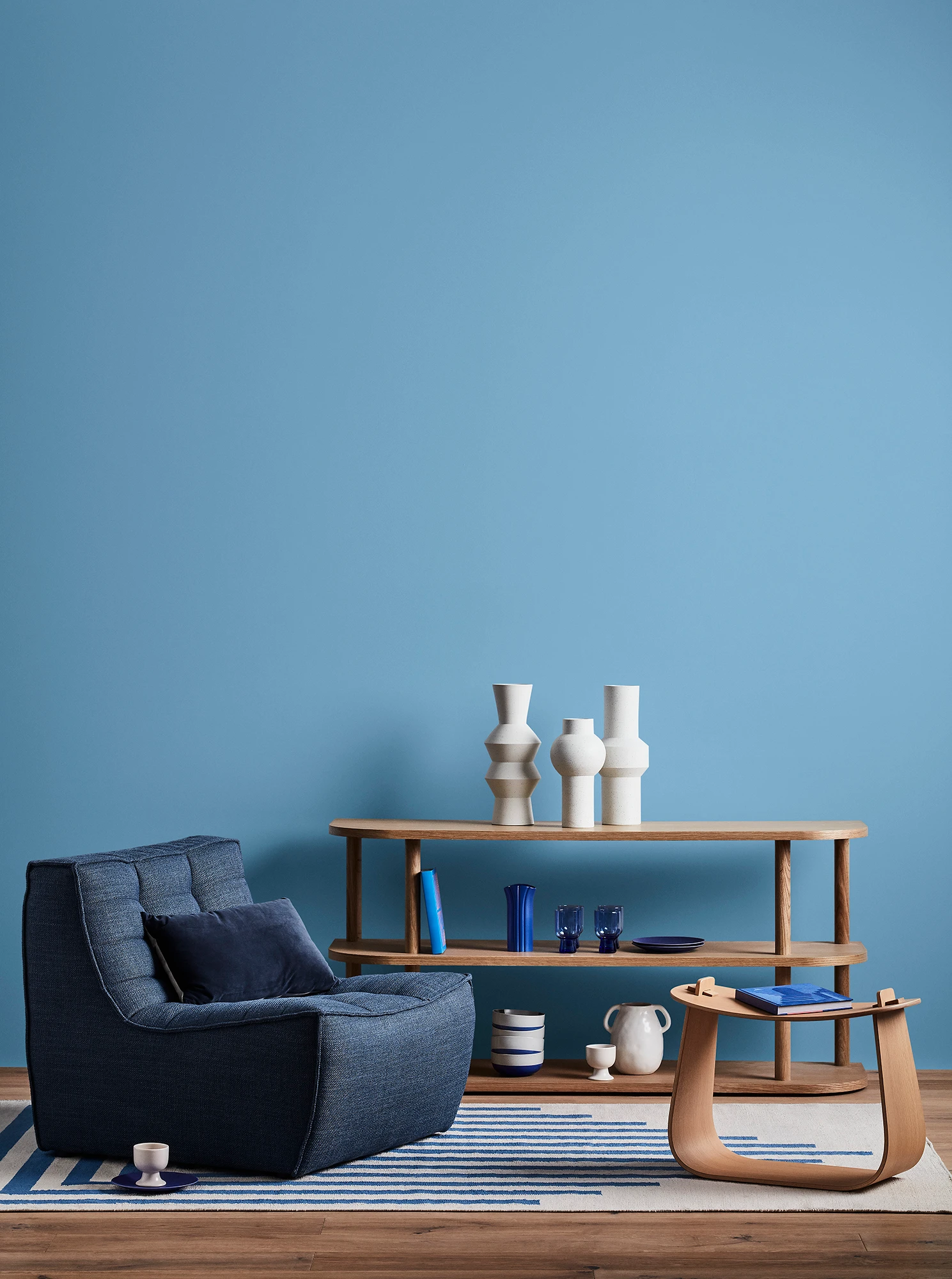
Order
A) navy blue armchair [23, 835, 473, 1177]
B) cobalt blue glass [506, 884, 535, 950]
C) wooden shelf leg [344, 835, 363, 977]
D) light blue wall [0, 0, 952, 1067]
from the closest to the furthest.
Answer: navy blue armchair [23, 835, 473, 1177] → cobalt blue glass [506, 884, 535, 950] → wooden shelf leg [344, 835, 363, 977] → light blue wall [0, 0, 952, 1067]

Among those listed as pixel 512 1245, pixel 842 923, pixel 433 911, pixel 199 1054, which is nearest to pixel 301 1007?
pixel 199 1054

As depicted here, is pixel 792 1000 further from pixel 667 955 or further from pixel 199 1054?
pixel 199 1054

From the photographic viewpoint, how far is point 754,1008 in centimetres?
279

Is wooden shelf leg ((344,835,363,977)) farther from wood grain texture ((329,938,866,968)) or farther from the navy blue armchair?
the navy blue armchair

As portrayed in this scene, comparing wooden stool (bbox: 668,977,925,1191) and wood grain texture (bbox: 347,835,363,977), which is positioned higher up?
wood grain texture (bbox: 347,835,363,977)

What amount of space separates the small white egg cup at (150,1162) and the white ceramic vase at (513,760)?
1324mm

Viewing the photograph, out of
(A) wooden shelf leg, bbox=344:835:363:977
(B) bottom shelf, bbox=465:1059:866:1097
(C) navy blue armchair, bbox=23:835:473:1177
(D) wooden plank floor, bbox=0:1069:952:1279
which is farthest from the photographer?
(A) wooden shelf leg, bbox=344:835:363:977

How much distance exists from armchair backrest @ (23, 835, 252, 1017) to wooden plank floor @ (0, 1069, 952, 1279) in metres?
0.51

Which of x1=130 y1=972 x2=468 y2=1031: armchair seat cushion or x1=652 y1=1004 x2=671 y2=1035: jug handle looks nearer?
x1=130 y1=972 x2=468 y2=1031: armchair seat cushion

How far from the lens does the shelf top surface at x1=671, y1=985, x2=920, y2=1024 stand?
105 inches

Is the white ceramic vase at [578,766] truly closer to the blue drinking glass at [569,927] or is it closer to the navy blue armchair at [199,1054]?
the blue drinking glass at [569,927]

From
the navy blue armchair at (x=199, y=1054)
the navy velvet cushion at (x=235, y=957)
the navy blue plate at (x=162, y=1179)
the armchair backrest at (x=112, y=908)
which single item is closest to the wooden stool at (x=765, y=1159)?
the navy blue armchair at (x=199, y=1054)

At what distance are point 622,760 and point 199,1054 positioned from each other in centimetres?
142

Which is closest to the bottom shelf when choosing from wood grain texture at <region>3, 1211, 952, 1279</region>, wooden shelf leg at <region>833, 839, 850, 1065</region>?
wooden shelf leg at <region>833, 839, 850, 1065</region>
